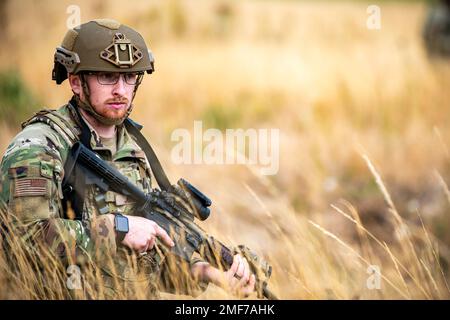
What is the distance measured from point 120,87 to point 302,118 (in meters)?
5.93

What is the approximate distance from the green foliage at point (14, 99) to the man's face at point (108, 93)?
4114 millimetres

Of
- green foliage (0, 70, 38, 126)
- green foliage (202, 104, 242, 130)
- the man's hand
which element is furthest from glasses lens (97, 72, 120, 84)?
green foliage (202, 104, 242, 130)

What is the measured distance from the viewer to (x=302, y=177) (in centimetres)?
693

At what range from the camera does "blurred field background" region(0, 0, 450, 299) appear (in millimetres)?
5379

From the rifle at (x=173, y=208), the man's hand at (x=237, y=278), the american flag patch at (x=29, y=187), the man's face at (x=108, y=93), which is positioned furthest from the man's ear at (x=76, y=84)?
the man's hand at (x=237, y=278)

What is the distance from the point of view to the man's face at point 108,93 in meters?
2.49

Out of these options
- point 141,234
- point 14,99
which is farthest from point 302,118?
point 141,234

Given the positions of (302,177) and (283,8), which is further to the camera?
(283,8)

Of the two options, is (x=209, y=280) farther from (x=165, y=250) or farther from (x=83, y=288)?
(x=83, y=288)

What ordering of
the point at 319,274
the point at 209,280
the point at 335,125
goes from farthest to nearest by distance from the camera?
the point at 335,125 < the point at 319,274 < the point at 209,280

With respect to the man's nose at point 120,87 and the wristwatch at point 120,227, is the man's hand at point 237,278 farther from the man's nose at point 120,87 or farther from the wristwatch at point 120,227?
the man's nose at point 120,87

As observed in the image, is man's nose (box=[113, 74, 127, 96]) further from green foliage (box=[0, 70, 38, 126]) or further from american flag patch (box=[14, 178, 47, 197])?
green foliage (box=[0, 70, 38, 126])
